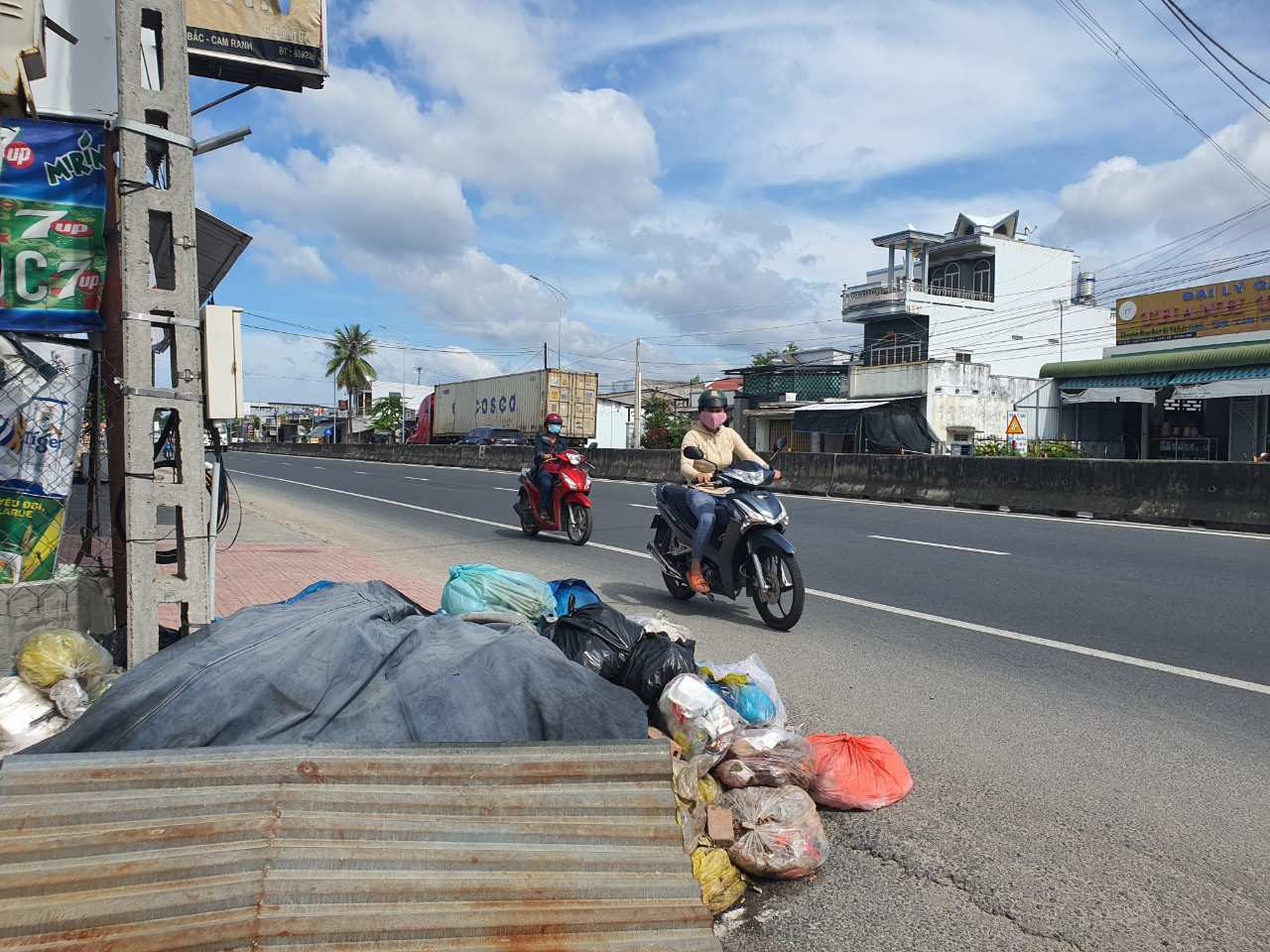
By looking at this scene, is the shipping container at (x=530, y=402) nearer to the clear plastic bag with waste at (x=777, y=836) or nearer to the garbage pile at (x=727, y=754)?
the garbage pile at (x=727, y=754)

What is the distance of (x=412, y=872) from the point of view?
253cm

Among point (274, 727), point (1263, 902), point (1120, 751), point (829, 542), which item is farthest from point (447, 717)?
point (829, 542)

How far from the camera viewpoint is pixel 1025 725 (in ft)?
15.1

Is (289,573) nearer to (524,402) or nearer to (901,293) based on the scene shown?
(524,402)

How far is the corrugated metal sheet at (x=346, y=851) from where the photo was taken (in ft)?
7.69

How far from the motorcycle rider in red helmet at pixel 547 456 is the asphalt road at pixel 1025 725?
88 centimetres

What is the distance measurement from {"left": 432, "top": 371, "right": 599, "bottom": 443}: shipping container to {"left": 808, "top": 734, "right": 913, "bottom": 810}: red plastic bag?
3765cm

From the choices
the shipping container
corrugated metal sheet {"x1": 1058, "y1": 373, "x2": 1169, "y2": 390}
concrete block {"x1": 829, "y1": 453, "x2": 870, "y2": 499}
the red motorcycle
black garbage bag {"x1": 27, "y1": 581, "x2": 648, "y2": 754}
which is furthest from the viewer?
the shipping container

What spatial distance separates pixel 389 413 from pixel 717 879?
257 ft

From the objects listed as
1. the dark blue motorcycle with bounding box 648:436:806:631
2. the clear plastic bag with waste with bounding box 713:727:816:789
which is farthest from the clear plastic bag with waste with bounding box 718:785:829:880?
the dark blue motorcycle with bounding box 648:436:806:631

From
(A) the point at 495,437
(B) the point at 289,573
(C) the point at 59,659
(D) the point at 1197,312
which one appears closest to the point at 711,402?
(B) the point at 289,573

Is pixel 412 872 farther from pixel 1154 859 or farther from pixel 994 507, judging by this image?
pixel 994 507

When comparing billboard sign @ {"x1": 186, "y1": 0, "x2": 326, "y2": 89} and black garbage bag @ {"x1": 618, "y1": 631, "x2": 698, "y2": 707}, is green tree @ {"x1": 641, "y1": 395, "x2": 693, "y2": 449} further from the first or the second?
black garbage bag @ {"x1": 618, "y1": 631, "x2": 698, "y2": 707}

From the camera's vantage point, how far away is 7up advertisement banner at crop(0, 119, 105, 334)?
4.37m
